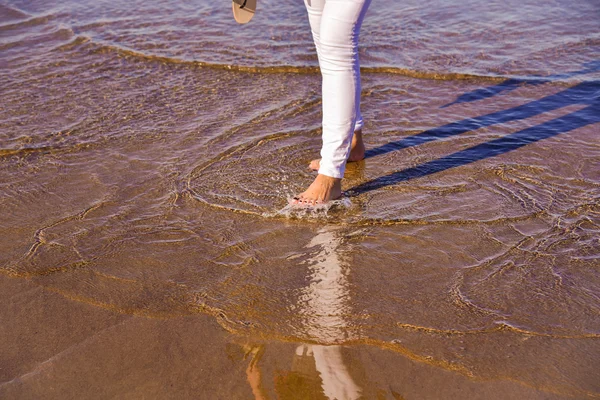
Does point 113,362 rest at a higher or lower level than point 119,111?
lower

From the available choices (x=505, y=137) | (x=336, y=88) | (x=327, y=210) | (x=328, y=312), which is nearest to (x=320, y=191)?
(x=327, y=210)

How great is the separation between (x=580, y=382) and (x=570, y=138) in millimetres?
2322

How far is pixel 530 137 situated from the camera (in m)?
4.02

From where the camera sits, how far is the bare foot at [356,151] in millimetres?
3602

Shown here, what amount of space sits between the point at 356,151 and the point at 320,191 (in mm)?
670

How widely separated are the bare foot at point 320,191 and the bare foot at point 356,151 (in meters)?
0.45

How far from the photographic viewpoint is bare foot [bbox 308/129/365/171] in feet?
11.8

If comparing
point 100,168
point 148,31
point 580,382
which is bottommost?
Result: point 580,382

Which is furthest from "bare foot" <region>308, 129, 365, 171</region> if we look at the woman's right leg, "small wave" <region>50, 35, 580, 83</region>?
"small wave" <region>50, 35, 580, 83</region>

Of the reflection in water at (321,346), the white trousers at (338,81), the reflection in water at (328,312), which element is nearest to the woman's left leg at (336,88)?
the white trousers at (338,81)

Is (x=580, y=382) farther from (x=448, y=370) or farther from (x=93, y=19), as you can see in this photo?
(x=93, y=19)

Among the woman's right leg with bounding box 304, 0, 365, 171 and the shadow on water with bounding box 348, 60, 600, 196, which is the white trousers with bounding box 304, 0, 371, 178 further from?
the shadow on water with bounding box 348, 60, 600, 196

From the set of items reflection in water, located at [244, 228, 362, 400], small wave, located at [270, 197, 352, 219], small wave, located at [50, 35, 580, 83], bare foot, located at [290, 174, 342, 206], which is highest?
small wave, located at [50, 35, 580, 83]

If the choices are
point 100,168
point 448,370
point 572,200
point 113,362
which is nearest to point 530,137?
point 572,200
